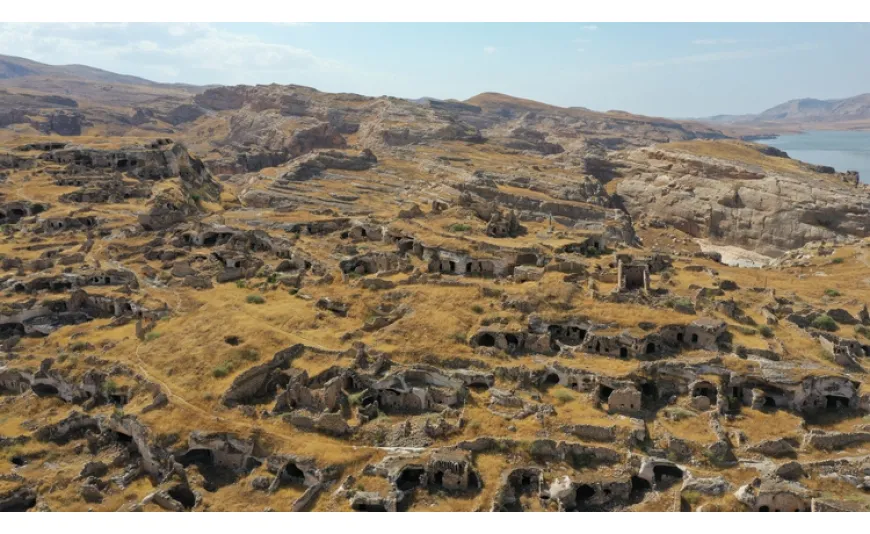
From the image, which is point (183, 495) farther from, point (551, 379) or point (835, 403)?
point (835, 403)

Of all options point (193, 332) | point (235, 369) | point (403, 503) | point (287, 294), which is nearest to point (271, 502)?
point (403, 503)

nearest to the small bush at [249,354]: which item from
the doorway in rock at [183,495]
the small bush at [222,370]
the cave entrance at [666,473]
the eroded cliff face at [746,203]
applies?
the small bush at [222,370]

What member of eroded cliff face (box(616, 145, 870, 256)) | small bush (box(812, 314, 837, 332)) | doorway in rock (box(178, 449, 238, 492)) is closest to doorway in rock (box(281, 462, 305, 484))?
doorway in rock (box(178, 449, 238, 492))

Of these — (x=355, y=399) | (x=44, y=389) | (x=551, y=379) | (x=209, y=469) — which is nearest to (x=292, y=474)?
(x=209, y=469)

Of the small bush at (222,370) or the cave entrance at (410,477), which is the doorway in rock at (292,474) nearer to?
the cave entrance at (410,477)

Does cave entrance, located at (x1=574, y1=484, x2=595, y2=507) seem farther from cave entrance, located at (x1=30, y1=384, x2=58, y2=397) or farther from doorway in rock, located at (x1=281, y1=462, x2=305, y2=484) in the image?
cave entrance, located at (x1=30, y1=384, x2=58, y2=397)

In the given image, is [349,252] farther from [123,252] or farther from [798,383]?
[798,383]
